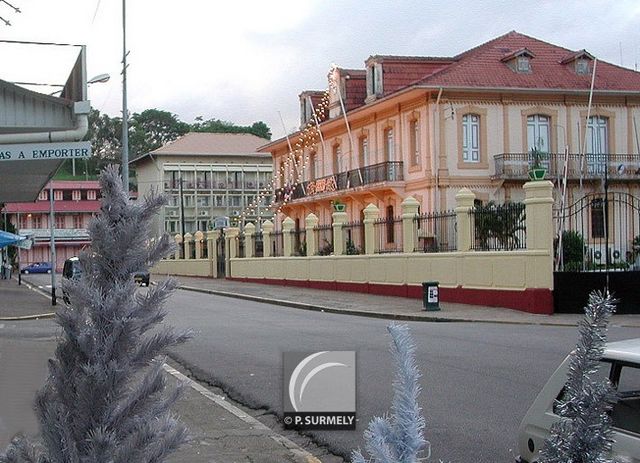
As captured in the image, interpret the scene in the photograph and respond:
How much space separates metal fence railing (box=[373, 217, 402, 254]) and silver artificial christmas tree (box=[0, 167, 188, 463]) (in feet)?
92.3

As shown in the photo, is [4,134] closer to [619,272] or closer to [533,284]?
[533,284]

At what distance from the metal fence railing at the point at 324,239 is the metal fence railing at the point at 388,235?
14.2 feet

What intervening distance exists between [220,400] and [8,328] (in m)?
11.8

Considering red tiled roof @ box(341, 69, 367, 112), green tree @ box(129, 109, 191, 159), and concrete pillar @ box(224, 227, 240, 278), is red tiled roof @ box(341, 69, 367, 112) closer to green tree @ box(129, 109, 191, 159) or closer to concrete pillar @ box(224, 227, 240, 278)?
concrete pillar @ box(224, 227, 240, 278)

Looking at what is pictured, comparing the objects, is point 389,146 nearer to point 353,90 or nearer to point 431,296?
point 353,90

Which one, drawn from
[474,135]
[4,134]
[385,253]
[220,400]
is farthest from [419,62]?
[220,400]

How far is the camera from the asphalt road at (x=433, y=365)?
29.1ft

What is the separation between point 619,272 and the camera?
23.1 metres

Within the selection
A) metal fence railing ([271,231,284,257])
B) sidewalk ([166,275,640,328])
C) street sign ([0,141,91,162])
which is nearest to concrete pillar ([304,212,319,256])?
sidewalk ([166,275,640,328])

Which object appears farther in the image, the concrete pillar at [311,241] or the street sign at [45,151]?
the concrete pillar at [311,241]

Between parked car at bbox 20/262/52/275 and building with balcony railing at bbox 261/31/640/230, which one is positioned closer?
building with balcony railing at bbox 261/31/640/230

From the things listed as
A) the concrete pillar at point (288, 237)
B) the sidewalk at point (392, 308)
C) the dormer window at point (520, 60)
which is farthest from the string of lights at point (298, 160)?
the sidewalk at point (392, 308)

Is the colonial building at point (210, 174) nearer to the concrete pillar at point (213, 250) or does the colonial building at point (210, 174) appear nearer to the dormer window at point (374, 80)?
the concrete pillar at point (213, 250)

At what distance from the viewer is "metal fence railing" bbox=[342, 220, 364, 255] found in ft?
115
